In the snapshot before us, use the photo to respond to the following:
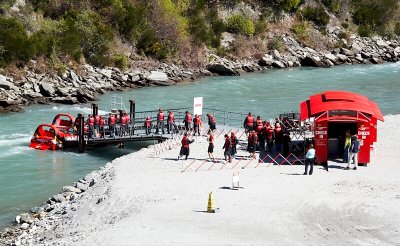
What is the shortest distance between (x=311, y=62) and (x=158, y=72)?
71.6 ft

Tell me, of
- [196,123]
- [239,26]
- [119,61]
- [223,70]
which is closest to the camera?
[196,123]

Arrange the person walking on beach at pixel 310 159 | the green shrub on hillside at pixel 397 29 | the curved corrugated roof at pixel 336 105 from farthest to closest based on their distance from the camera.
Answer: the green shrub on hillside at pixel 397 29 → the curved corrugated roof at pixel 336 105 → the person walking on beach at pixel 310 159

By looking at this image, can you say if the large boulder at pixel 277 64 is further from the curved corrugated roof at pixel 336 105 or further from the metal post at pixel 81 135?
the curved corrugated roof at pixel 336 105

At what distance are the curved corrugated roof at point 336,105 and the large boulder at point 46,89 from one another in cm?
2824

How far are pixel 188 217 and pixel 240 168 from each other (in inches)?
307

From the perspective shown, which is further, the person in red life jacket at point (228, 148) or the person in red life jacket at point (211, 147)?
the person in red life jacket at point (211, 147)

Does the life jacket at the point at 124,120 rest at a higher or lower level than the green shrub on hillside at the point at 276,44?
lower

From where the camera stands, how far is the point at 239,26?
86.6 metres

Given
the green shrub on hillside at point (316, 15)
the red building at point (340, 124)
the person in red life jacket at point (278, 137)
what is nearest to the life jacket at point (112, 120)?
the person in red life jacket at point (278, 137)

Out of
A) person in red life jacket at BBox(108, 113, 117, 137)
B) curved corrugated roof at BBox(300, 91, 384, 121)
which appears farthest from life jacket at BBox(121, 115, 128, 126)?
curved corrugated roof at BBox(300, 91, 384, 121)

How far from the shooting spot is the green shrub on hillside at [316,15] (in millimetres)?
96500

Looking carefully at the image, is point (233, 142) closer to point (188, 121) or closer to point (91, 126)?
point (188, 121)

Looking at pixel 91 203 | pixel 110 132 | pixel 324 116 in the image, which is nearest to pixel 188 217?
pixel 91 203

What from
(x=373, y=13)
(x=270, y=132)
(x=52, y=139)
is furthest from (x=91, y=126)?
(x=373, y=13)
